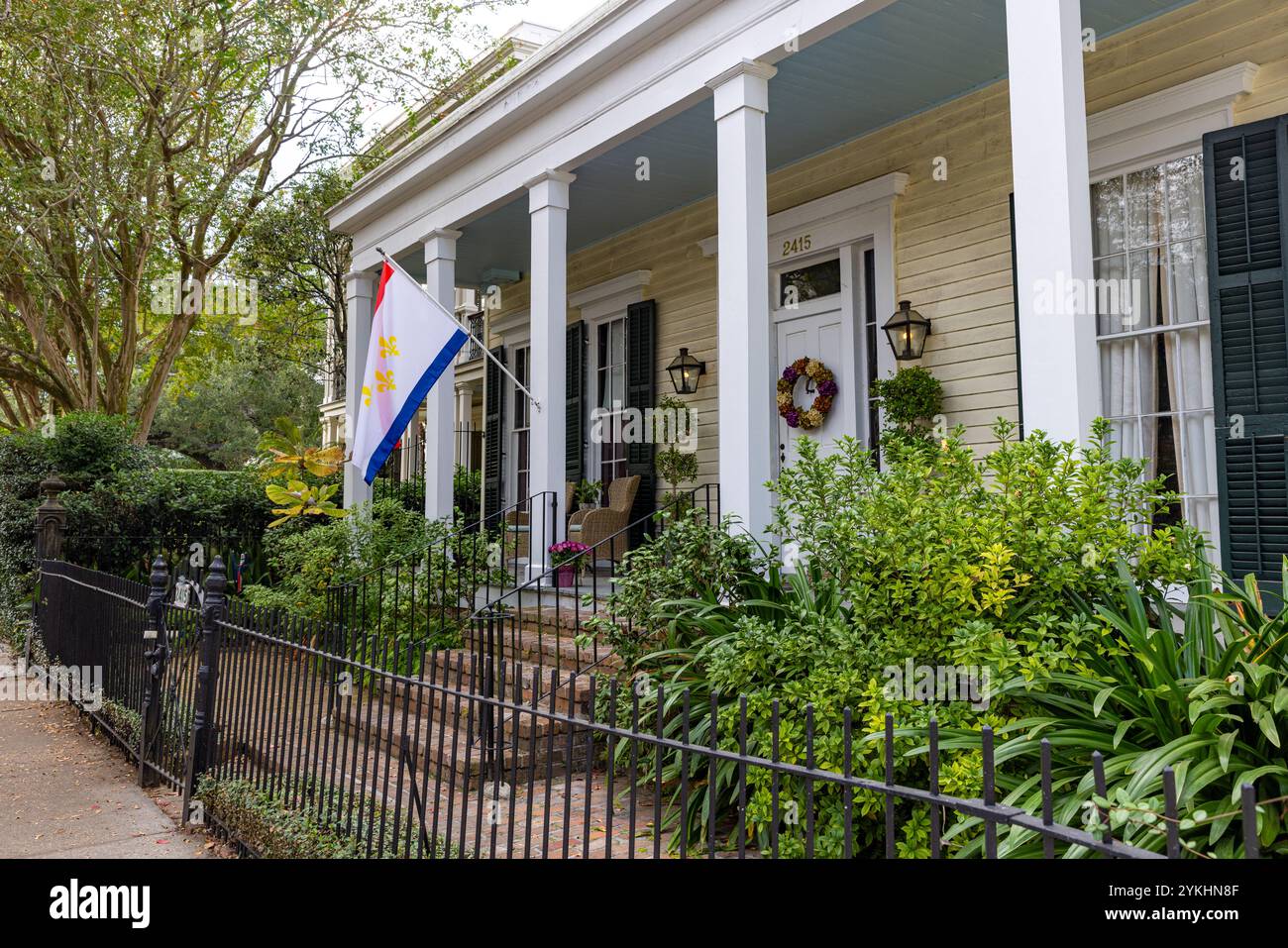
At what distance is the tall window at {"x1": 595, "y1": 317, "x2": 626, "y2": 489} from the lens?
1169 cm

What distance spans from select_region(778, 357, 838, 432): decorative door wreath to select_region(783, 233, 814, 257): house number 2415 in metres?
1.05

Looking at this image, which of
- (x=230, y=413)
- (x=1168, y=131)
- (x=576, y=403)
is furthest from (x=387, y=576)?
(x=230, y=413)

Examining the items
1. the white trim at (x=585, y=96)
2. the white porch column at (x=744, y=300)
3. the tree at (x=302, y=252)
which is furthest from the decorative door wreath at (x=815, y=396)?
the tree at (x=302, y=252)

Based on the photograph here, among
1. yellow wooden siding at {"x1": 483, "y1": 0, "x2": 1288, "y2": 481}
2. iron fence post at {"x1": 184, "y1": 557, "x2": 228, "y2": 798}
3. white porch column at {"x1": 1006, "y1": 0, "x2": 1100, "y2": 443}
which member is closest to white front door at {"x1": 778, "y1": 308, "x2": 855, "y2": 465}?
yellow wooden siding at {"x1": 483, "y1": 0, "x2": 1288, "y2": 481}

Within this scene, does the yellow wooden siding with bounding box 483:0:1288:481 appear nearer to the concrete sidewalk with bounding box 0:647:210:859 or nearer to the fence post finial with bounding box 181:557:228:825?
the fence post finial with bounding box 181:557:228:825

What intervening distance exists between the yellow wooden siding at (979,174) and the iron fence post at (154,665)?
5921 mm

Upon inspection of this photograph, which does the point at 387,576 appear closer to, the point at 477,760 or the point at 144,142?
the point at 477,760

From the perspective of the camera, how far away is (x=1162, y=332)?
251 inches

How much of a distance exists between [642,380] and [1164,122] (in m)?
6.03

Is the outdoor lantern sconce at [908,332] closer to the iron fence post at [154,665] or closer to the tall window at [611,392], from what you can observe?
the tall window at [611,392]

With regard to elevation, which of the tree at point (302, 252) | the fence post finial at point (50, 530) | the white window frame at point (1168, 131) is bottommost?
the fence post finial at point (50, 530)

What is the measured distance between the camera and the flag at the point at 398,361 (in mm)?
7805

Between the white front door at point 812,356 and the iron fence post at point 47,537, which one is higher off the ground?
the white front door at point 812,356
